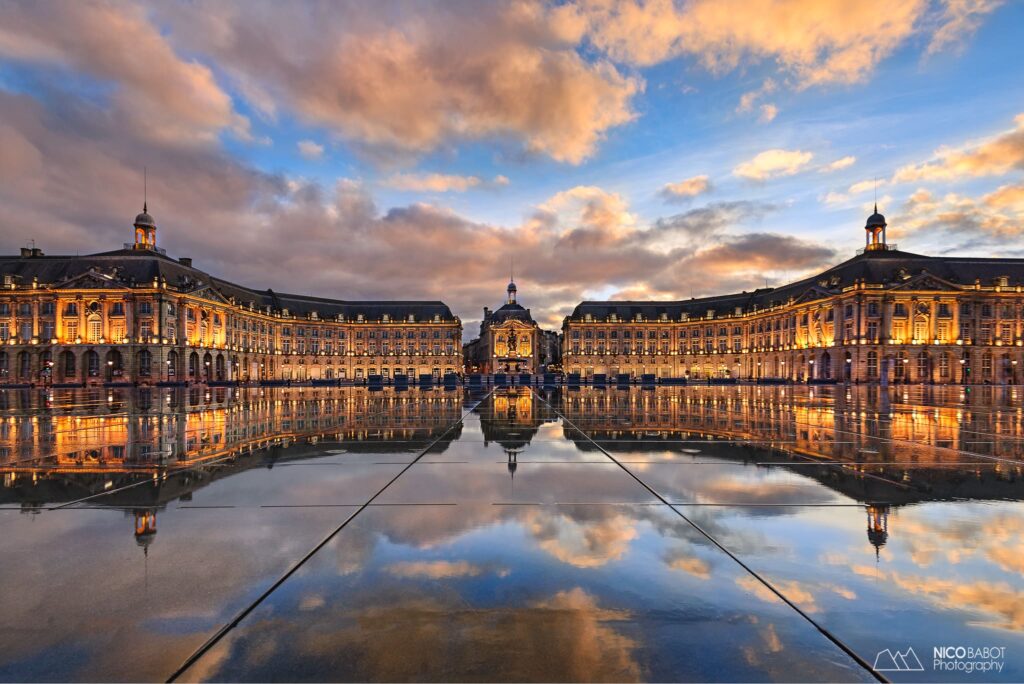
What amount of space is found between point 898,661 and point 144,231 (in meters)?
102

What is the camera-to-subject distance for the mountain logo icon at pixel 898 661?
8.25 feet

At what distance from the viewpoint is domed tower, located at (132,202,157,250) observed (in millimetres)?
80688

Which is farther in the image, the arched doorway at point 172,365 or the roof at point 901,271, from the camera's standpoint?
the roof at point 901,271

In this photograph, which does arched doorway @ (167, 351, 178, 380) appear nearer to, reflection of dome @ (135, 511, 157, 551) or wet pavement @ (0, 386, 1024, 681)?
wet pavement @ (0, 386, 1024, 681)

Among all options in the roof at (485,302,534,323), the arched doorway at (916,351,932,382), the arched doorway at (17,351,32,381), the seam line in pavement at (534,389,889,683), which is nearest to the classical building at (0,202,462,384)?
the arched doorway at (17,351,32,381)

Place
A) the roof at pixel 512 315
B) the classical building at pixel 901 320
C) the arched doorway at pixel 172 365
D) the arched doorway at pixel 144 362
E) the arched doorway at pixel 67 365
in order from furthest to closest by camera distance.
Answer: the roof at pixel 512 315 → the classical building at pixel 901 320 → the arched doorway at pixel 172 365 → the arched doorway at pixel 67 365 → the arched doorway at pixel 144 362

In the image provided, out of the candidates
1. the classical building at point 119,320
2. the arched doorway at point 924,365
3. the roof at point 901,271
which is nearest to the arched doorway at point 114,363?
the classical building at point 119,320

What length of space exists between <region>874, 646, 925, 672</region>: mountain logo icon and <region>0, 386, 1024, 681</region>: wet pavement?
0.04ft

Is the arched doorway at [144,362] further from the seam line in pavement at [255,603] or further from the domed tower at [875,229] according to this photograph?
the domed tower at [875,229]

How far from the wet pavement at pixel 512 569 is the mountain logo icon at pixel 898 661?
0.5 inches

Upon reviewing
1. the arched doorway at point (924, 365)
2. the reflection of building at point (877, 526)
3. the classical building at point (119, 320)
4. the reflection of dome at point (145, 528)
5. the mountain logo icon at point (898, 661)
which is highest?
the classical building at point (119, 320)

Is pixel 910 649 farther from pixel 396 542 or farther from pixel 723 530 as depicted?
pixel 396 542

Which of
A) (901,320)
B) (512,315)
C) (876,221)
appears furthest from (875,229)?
(512,315)

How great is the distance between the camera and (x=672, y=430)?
11812 mm
